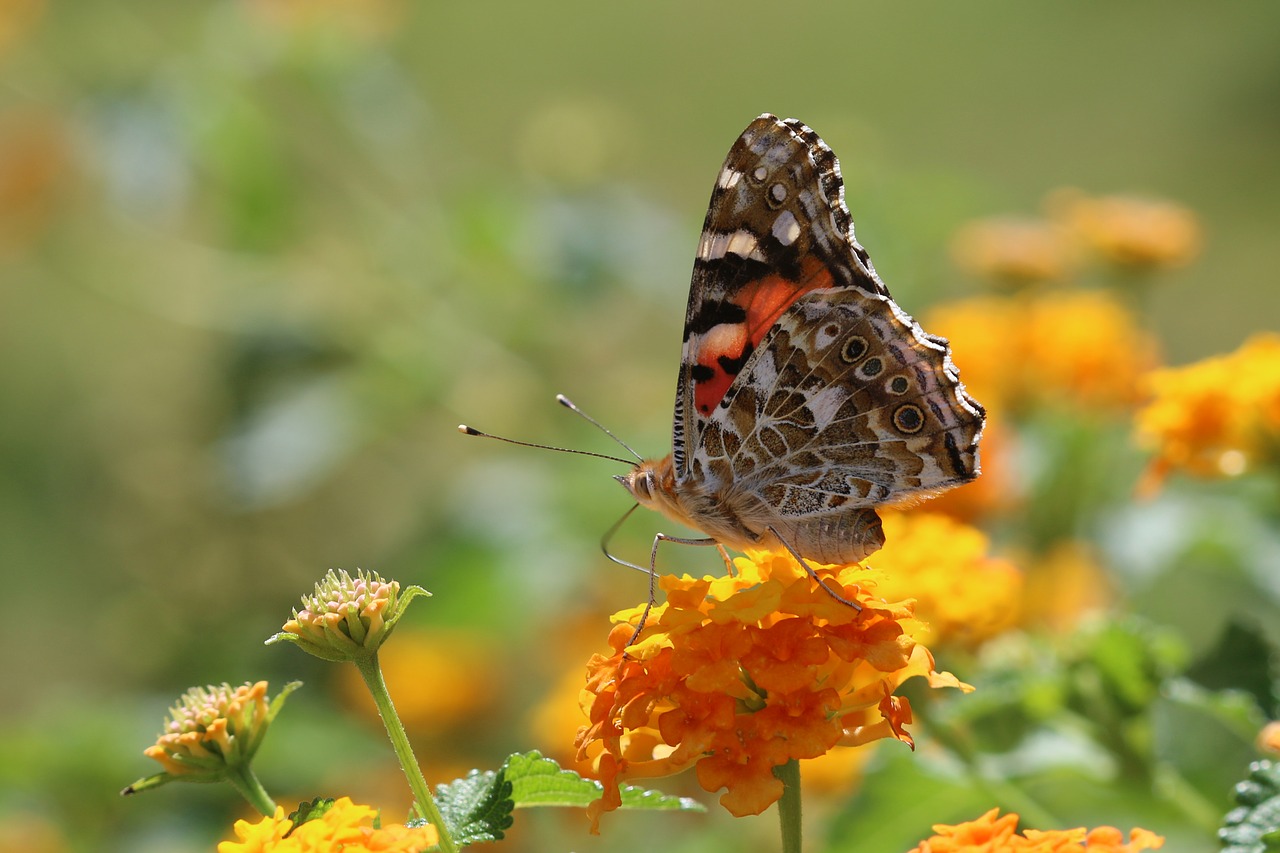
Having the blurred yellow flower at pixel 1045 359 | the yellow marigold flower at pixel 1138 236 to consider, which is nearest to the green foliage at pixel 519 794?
the blurred yellow flower at pixel 1045 359

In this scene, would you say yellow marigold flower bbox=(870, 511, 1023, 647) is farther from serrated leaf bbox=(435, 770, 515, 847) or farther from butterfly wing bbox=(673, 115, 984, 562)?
serrated leaf bbox=(435, 770, 515, 847)

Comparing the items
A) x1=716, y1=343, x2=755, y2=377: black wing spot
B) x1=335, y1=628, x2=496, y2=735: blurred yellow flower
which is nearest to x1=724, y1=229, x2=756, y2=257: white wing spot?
x1=716, y1=343, x2=755, y2=377: black wing spot

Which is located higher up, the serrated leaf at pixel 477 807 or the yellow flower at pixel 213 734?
the yellow flower at pixel 213 734

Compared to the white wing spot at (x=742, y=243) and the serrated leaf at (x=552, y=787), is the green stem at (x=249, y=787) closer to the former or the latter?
the serrated leaf at (x=552, y=787)

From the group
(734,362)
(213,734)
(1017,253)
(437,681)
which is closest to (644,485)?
→ (734,362)

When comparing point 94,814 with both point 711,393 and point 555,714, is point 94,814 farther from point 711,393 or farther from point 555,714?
point 711,393

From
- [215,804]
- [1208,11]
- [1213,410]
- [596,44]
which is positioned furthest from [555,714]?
[1208,11]

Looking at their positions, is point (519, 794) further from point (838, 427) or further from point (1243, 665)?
point (1243, 665)

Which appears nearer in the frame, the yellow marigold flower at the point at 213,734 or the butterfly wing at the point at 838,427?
the yellow marigold flower at the point at 213,734
